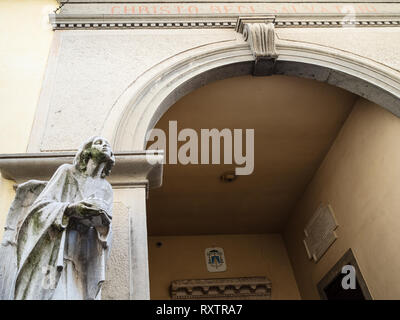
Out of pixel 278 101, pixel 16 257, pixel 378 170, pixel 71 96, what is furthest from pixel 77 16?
pixel 378 170

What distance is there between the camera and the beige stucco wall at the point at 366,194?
4.72 meters

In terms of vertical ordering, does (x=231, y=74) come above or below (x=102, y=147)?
above

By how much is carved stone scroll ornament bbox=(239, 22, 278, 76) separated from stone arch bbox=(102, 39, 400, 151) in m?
0.07

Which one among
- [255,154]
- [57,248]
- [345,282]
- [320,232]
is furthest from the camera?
[320,232]

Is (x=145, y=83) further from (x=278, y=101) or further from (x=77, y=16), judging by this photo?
(x=278, y=101)

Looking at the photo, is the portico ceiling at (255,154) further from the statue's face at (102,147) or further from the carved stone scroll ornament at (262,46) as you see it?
the statue's face at (102,147)

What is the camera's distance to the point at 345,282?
220 inches

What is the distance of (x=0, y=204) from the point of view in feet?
10.2

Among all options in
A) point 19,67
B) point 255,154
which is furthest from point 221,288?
point 19,67

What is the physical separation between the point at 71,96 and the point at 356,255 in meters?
3.94

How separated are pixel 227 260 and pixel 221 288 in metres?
0.60

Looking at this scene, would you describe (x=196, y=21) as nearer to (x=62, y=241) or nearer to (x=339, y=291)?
(x=62, y=241)

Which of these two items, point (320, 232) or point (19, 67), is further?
point (320, 232)

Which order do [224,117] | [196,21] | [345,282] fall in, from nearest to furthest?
[196,21] → [224,117] → [345,282]
